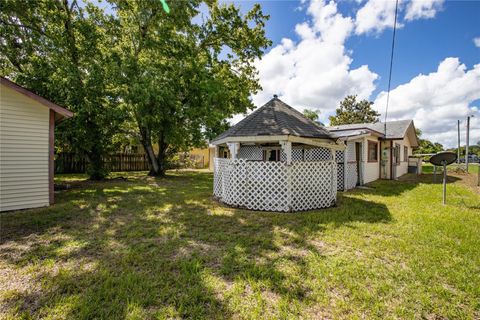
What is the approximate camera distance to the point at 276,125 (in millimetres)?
7387

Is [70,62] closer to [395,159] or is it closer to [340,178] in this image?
[340,178]

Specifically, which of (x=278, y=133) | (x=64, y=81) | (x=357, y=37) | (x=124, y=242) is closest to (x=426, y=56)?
(x=357, y=37)

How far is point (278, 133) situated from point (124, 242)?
15.7 feet

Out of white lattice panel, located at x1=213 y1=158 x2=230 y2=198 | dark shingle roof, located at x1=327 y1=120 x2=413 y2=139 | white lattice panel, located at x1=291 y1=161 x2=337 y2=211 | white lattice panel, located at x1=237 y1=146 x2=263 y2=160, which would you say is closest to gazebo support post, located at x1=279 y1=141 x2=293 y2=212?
white lattice panel, located at x1=291 y1=161 x2=337 y2=211

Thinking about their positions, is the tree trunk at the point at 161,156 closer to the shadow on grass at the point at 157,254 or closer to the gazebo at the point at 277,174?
the shadow on grass at the point at 157,254

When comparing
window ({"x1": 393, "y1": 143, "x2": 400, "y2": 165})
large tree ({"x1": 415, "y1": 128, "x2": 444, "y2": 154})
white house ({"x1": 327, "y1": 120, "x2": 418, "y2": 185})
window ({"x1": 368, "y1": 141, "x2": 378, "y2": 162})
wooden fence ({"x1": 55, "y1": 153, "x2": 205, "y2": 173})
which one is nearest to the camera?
white house ({"x1": 327, "y1": 120, "x2": 418, "y2": 185})

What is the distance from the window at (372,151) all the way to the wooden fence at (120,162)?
15.7m

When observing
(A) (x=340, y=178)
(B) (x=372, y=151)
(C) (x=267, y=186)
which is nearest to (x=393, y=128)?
(B) (x=372, y=151)

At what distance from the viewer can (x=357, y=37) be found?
11.3 metres

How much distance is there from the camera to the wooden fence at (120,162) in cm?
1469

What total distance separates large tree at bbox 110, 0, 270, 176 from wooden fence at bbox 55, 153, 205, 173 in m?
3.81

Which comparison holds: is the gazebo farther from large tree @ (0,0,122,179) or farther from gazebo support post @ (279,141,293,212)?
large tree @ (0,0,122,179)

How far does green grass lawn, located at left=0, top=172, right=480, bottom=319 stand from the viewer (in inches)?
97.7

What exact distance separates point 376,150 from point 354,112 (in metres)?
29.2
